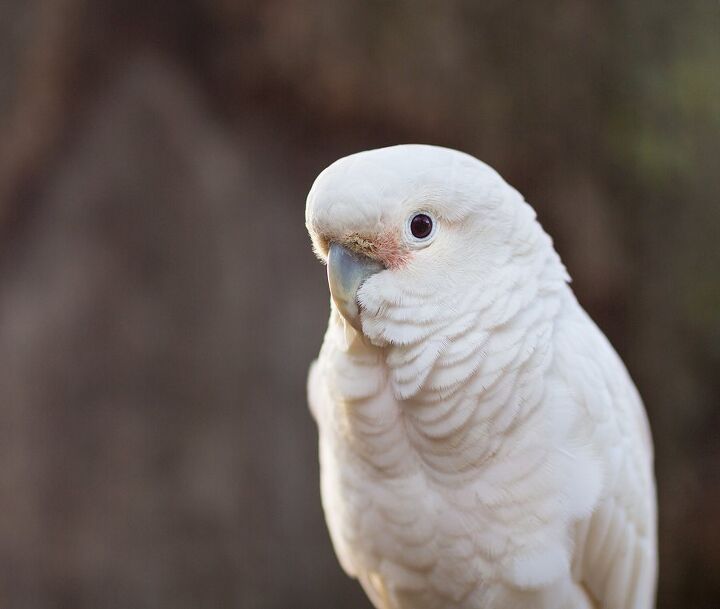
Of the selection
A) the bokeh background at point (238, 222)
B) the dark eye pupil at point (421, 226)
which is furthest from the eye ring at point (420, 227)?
the bokeh background at point (238, 222)

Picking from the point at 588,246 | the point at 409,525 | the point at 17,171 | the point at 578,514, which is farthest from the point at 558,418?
the point at 17,171

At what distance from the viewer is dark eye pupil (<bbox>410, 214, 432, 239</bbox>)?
4.10 ft

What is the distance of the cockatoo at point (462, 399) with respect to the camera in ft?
4.12

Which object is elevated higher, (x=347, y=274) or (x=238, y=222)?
(x=238, y=222)

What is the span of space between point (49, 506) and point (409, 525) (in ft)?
5.41

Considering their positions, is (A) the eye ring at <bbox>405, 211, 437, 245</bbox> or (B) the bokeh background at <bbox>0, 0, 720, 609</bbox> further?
(B) the bokeh background at <bbox>0, 0, 720, 609</bbox>

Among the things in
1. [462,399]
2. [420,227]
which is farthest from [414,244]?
[462,399]

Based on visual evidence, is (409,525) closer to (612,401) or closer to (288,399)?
(612,401)

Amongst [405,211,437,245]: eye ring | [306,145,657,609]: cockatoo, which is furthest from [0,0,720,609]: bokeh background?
[405,211,437,245]: eye ring

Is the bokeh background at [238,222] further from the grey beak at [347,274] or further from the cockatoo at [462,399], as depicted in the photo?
the grey beak at [347,274]

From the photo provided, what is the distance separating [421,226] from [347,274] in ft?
0.42

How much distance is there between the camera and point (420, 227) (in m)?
1.26

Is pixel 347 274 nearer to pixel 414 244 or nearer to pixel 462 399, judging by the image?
pixel 414 244

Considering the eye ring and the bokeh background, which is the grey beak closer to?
the eye ring
